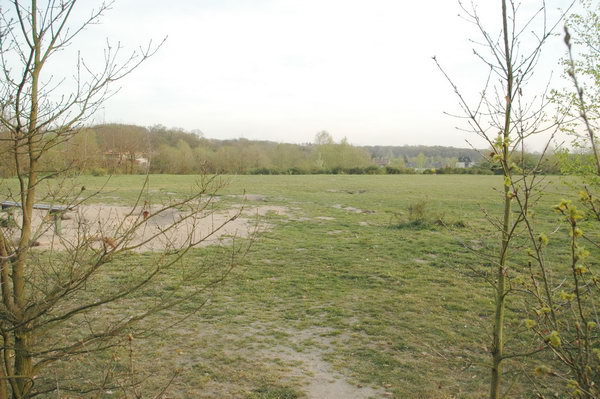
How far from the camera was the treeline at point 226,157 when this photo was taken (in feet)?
9.59

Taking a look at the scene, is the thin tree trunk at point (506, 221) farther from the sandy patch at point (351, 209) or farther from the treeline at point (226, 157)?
the sandy patch at point (351, 209)

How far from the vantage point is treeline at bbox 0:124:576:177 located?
9.59ft

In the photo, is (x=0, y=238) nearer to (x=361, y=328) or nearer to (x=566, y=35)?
(x=566, y=35)

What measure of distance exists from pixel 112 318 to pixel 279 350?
246 centimetres

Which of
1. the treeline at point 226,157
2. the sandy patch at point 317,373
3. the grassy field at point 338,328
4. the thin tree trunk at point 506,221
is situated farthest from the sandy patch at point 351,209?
the thin tree trunk at point 506,221

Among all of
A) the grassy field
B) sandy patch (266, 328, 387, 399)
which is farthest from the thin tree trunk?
sandy patch (266, 328, 387, 399)

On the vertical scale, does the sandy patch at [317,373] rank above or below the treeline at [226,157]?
below

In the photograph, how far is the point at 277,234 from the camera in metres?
11.6

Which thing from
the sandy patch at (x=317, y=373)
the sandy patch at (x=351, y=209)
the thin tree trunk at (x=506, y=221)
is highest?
the thin tree trunk at (x=506, y=221)

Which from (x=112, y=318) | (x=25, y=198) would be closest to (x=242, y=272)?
(x=112, y=318)

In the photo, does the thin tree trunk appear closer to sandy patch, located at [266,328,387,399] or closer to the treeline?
the treeline

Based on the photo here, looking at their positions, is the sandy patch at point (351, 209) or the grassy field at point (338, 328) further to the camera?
the sandy patch at point (351, 209)

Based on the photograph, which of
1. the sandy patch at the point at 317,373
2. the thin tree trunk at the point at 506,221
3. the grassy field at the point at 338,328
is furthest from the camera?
the grassy field at the point at 338,328

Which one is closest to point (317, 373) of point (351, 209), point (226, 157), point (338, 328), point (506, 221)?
point (338, 328)
